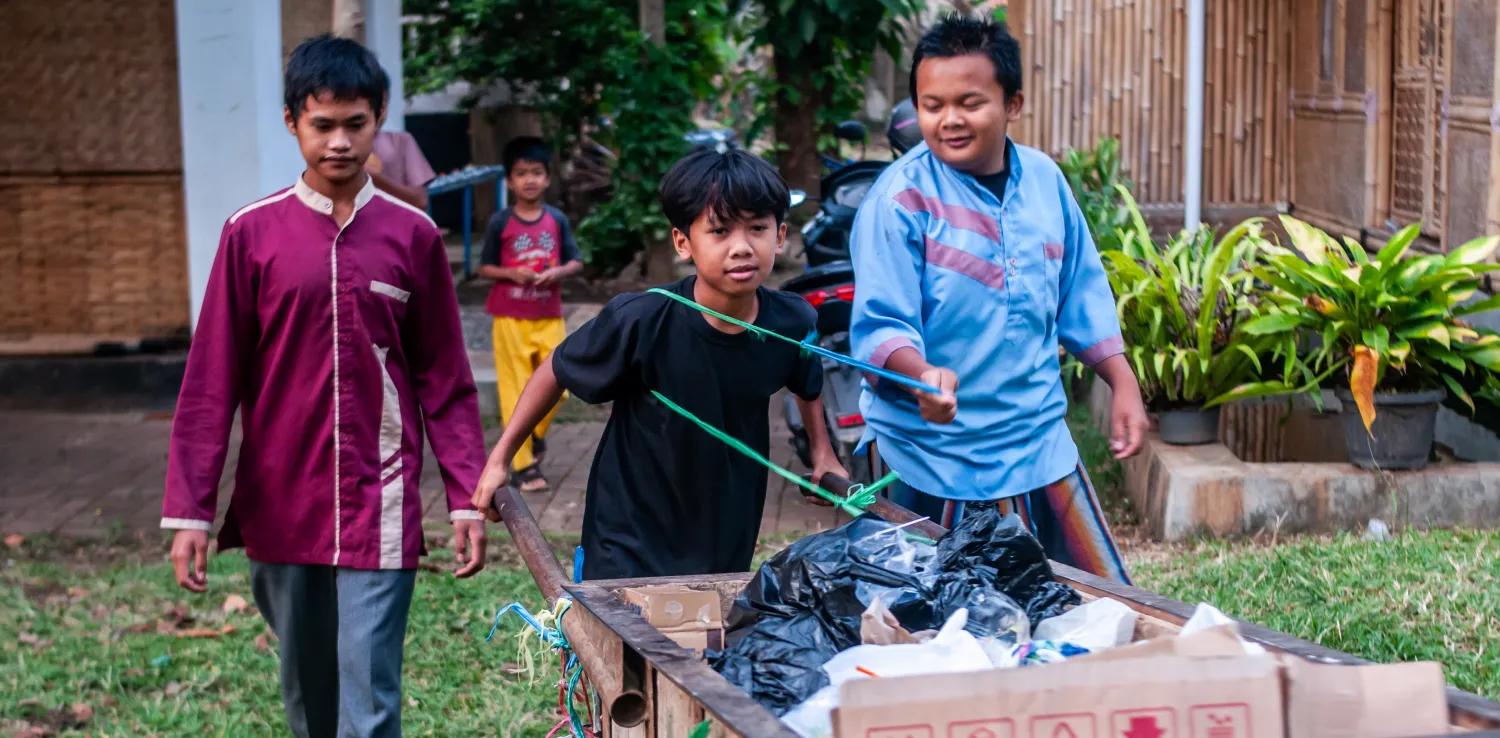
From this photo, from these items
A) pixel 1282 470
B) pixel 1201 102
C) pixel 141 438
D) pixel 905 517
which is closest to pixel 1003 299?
pixel 905 517

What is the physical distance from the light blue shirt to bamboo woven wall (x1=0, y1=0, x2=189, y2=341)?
6961 millimetres

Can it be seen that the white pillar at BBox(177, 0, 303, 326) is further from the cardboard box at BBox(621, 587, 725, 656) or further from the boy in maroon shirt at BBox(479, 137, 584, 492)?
the cardboard box at BBox(621, 587, 725, 656)

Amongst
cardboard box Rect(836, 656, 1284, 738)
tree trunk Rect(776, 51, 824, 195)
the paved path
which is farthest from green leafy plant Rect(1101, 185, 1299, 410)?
tree trunk Rect(776, 51, 824, 195)

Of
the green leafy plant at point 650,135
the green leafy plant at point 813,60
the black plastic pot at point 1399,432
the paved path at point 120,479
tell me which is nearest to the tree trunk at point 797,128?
the green leafy plant at point 813,60

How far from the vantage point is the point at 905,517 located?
3.10 metres

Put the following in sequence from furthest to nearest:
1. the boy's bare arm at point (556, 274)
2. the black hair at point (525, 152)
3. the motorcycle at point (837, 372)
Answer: the black hair at point (525, 152) → the boy's bare arm at point (556, 274) → the motorcycle at point (837, 372)

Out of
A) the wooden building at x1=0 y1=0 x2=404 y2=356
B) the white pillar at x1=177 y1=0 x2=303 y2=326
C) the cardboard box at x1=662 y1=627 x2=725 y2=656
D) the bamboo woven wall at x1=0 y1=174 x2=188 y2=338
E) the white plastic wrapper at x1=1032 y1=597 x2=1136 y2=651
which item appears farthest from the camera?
the bamboo woven wall at x1=0 y1=174 x2=188 y2=338

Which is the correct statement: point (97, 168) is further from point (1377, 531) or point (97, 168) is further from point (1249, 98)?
point (1377, 531)

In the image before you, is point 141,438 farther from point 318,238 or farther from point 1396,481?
point 1396,481

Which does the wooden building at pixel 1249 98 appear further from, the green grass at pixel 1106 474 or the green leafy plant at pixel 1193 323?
the green grass at pixel 1106 474

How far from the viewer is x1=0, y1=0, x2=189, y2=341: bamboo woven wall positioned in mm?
9141

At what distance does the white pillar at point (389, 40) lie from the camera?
9.48 meters

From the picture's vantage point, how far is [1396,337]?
5465mm

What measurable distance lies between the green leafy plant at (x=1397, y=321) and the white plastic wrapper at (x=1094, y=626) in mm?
3164
